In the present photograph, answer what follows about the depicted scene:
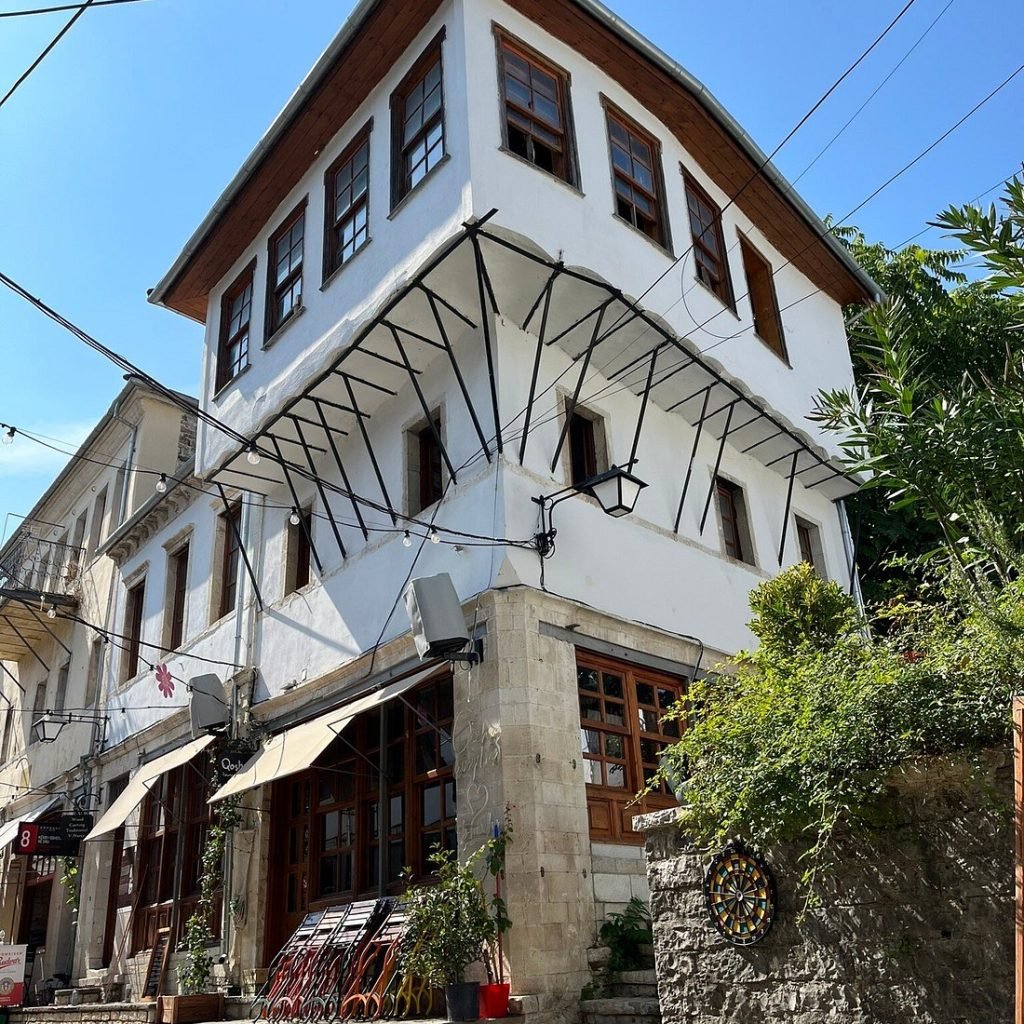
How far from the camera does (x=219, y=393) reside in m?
12.5

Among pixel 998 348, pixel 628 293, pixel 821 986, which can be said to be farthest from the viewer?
pixel 998 348

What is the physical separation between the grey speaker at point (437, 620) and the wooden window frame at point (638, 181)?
4.69m

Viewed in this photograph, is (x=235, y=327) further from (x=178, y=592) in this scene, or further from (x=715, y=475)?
(x=715, y=475)

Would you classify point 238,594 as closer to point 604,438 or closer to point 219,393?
point 219,393

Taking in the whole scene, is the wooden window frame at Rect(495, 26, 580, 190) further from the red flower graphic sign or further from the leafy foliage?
the red flower graphic sign

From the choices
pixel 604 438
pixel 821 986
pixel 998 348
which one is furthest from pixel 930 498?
pixel 998 348

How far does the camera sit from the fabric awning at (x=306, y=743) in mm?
8562

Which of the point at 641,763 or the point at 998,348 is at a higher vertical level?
the point at 998,348

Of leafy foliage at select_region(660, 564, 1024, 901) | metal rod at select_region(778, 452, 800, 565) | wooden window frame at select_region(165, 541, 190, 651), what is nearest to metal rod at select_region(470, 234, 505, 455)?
leafy foliage at select_region(660, 564, 1024, 901)

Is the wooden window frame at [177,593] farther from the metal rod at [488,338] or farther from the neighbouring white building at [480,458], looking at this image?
the metal rod at [488,338]

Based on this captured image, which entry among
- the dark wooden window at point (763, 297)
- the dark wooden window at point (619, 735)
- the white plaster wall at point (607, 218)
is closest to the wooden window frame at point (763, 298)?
the dark wooden window at point (763, 297)

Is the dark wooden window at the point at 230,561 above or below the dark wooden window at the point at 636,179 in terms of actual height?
below

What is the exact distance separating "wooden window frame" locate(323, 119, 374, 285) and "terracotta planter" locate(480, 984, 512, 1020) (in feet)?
24.0

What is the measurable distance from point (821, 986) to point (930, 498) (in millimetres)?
2476
